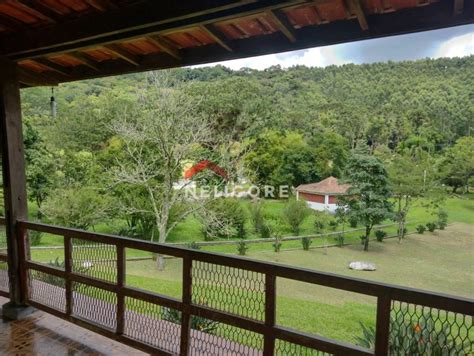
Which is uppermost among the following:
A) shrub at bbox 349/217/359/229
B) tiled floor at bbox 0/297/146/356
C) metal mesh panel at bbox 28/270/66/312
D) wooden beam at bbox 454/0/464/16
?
wooden beam at bbox 454/0/464/16

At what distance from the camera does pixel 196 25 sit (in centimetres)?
153

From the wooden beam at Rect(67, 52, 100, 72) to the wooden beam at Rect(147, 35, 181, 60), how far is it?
2.06 feet

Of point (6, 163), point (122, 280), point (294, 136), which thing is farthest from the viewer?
point (294, 136)

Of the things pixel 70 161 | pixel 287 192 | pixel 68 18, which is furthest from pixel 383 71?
pixel 68 18

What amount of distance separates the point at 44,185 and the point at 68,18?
12396 millimetres

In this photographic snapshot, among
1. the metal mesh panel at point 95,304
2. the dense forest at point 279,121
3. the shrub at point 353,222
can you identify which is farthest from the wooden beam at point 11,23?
the shrub at point 353,222

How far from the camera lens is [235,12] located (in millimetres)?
1421

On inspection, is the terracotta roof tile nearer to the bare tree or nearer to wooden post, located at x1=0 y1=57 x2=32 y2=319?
the bare tree

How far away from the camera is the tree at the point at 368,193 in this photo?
13422mm

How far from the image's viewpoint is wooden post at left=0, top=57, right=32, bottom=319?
2.40 m

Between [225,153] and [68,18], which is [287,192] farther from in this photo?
[68,18]

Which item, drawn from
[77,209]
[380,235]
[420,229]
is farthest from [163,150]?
[420,229]

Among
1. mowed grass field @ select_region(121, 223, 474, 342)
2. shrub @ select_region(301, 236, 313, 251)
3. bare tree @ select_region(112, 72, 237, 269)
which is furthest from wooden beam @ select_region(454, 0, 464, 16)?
shrub @ select_region(301, 236, 313, 251)

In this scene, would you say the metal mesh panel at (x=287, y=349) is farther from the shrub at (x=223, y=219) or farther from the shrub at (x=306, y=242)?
the shrub at (x=306, y=242)
